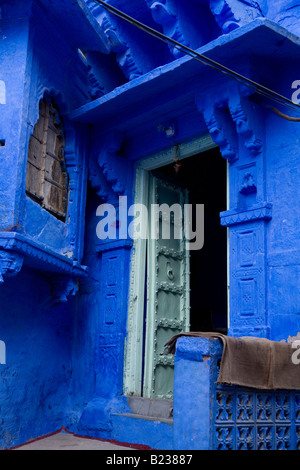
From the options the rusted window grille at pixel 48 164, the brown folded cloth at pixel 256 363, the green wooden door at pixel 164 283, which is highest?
the rusted window grille at pixel 48 164

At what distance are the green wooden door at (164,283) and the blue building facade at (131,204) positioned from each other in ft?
0.07

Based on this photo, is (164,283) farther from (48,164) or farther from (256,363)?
(256,363)

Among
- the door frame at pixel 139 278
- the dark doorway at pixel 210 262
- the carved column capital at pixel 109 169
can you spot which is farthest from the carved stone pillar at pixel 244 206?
the dark doorway at pixel 210 262

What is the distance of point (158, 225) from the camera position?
6.99m

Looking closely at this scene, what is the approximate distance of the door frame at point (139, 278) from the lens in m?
6.48

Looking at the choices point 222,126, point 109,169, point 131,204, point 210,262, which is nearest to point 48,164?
point 109,169

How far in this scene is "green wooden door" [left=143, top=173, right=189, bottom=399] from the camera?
261 inches

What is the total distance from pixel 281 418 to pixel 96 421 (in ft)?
8.22

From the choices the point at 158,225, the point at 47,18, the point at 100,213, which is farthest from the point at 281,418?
the point at 47,18

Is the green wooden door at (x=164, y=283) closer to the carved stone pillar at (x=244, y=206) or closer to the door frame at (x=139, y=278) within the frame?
the door frame at (x=139, y=278)

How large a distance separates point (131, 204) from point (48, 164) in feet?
3.77

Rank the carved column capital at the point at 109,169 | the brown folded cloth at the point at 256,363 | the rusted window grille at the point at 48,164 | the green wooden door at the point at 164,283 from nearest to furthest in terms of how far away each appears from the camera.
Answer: the brown folded cloth at the point at 256,363 → the rusted window grille at the point at 48,164 → the green wooden door at the point at 164,283 → the carved column capital at the point at 109,169

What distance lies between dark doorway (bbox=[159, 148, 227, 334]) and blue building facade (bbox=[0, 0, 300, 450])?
3.31ft

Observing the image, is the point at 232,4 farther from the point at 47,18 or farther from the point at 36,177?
the point at 36,177
